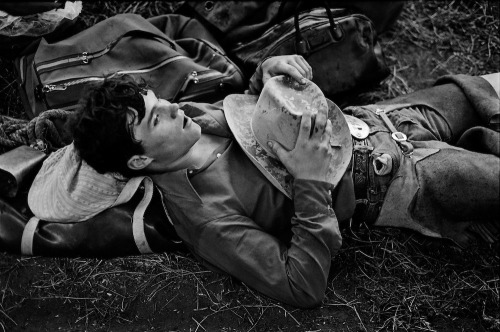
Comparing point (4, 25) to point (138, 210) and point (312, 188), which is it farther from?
point (312, 188)

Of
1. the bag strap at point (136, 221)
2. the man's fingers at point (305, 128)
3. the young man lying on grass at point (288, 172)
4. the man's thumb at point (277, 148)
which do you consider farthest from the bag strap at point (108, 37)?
the man's fingers at point (305, 128)

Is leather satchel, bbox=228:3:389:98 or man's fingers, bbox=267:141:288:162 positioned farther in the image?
leather satchel, bbox=228:3:389:98

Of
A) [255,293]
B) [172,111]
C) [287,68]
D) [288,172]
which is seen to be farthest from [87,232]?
[287,68]

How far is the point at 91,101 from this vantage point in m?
2.45

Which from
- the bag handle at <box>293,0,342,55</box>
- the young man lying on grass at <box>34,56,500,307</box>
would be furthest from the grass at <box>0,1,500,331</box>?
the bag handle at <box>293,0,342,55</box>

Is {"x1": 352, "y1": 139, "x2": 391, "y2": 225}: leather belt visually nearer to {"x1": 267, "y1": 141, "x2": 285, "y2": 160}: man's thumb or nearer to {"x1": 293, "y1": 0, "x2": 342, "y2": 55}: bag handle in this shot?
{"x1": 267, "y1": 141, "x2": 285, "y2": 160}: man's thumb

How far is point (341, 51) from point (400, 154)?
2.73 ft

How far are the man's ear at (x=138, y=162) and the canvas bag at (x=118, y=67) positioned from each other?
733 millimetres

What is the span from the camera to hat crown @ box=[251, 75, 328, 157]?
8.20 feet

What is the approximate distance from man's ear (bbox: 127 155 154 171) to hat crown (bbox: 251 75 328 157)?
1.70ft

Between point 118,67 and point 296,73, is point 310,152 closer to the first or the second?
point 296,73

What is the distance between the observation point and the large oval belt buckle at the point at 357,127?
111 inches

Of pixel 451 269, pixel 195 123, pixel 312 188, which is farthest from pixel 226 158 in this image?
pixel 451 269

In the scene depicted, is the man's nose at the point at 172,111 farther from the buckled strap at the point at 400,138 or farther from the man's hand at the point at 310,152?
the buckled strap at the point at 400,138
